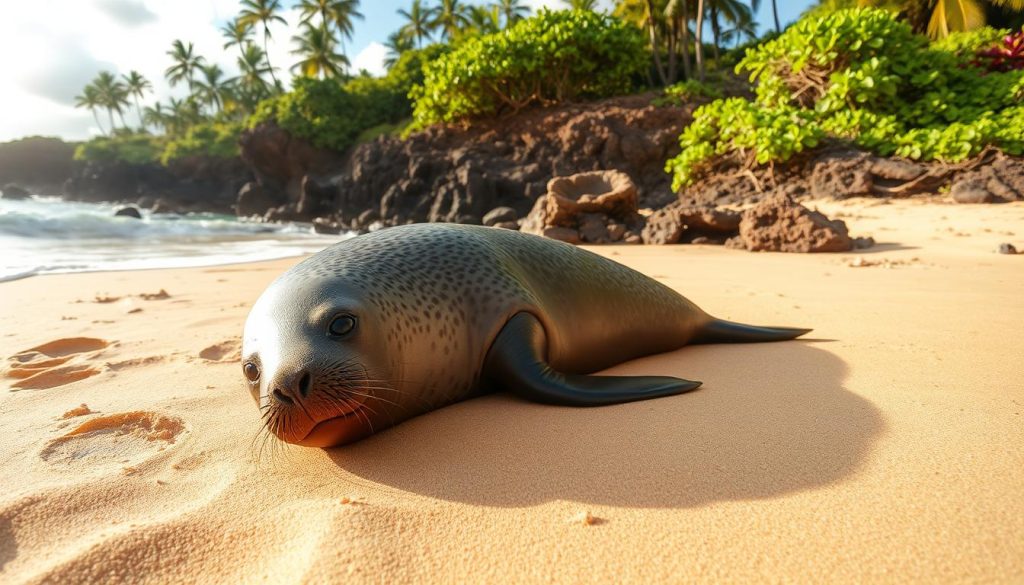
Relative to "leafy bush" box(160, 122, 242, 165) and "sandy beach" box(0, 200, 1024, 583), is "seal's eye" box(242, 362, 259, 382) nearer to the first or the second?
"sandy beach" box(0, 200, 1024, 583)

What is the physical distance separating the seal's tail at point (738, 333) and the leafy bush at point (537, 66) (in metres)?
18.9

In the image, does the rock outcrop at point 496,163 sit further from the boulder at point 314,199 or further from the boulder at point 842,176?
the boulder at point 842,176

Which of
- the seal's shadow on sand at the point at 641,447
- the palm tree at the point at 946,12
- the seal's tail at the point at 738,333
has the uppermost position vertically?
the palm tree at the point at 946,12

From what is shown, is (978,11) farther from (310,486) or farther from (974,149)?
(310,486)

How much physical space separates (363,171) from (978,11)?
23682 mm

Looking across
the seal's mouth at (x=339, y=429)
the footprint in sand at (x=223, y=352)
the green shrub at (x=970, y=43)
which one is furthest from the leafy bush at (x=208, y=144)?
the seal's mouth at (x=339, y=429)

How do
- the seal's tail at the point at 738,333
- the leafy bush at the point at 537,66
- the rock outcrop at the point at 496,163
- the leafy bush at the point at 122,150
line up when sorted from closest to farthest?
the seal's tail at the point at 738,333 < the rock outcrop at the point at 496,163 < the leafy bush at the point at 537,66 < the leafy bush at the point at 122,150

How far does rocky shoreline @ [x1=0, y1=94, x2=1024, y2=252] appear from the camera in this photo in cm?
788

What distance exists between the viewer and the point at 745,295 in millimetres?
4020

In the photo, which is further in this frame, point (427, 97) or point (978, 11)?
point (427, 97)

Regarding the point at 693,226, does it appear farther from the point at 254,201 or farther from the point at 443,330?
the point at 254,201

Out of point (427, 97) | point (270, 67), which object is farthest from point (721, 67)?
point (270, 67)

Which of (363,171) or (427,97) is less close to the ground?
(427,97)

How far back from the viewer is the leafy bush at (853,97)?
10.6m
